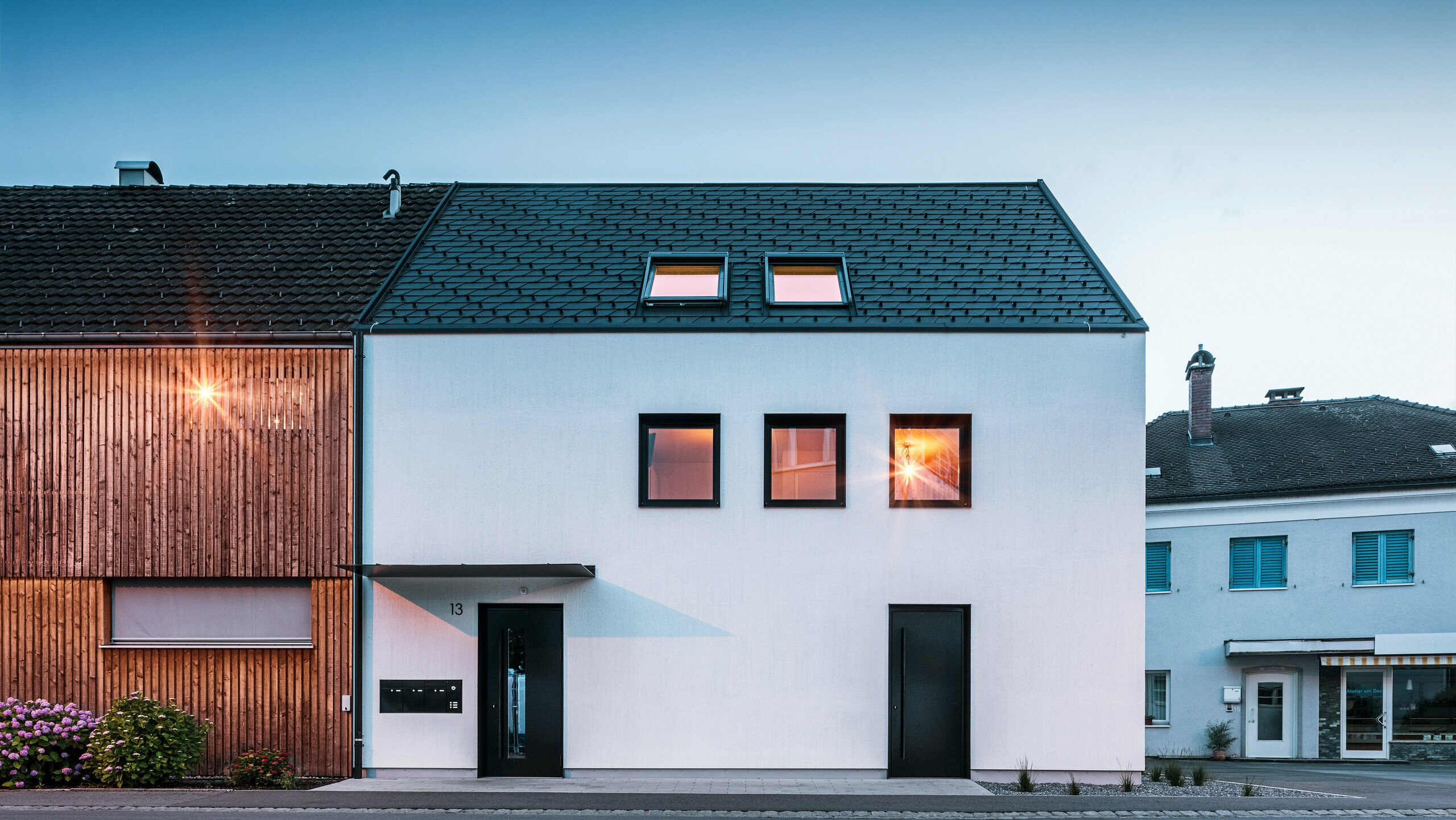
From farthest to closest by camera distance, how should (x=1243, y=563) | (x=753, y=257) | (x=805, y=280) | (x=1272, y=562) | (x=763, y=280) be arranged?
(x=1243, y=563) < (x=1272, y=562) < (x=753, y=257) < (x=805, y=280) < (x=763, y=280)

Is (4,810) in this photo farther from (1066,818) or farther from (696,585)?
(1066,818)

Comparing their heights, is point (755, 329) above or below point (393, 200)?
below

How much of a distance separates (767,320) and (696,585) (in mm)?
3230

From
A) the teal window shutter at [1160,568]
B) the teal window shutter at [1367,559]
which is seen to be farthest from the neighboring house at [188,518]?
the teal window shutter at [1367,559]

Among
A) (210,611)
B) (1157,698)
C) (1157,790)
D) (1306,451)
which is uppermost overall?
(1306,451)

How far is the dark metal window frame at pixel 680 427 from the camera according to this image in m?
11.4

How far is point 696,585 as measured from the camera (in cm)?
1134

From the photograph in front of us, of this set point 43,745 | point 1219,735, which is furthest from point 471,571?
point 1219,735

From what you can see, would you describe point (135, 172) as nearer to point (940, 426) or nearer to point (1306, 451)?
point (940, 426)

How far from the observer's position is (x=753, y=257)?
42.5 ft

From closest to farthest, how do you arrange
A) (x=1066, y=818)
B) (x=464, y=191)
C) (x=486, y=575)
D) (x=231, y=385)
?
(x=1066, y=818)
(x=486, y=575)
(x=231, y=385)
(x=464, y=191)

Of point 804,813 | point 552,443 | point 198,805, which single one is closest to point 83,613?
point 198,805

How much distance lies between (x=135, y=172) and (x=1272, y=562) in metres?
24.2

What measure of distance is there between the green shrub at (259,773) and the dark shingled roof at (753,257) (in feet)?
16.6
